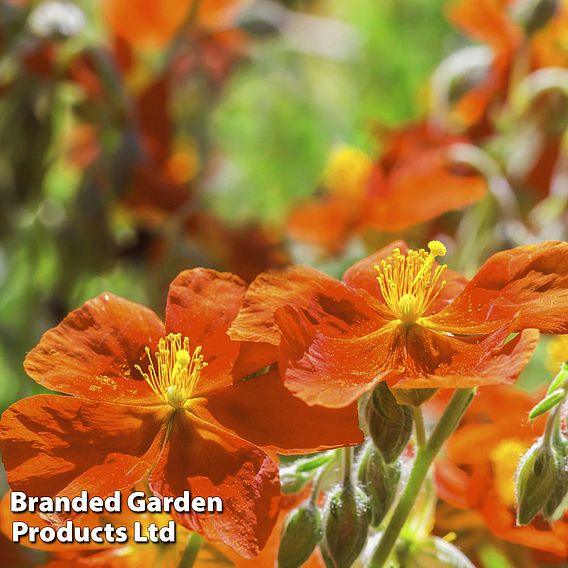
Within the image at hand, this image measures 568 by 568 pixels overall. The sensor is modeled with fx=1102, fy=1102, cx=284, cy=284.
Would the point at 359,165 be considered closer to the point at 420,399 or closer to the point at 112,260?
the point at 112,260

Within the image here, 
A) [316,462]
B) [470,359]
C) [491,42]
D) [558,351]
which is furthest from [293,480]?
[491,42]

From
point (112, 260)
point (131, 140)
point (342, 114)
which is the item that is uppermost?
point (342, 114)

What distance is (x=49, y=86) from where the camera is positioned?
115 cm

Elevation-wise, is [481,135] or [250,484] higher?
[481,135]

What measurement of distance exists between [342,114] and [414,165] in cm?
74

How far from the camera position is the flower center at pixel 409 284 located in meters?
0.62

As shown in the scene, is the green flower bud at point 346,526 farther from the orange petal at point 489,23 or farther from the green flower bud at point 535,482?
the orange petal at point 489,23

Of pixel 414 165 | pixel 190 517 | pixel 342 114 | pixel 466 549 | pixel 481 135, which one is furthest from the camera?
pixel 342 114

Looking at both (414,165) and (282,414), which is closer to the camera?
(282,414)

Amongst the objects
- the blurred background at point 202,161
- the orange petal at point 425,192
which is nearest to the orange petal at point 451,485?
the blurred background at point 202,161

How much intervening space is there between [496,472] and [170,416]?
23 cm

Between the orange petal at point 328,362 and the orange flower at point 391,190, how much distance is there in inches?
18.6

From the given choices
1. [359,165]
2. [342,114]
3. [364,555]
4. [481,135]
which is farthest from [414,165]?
[342,114]

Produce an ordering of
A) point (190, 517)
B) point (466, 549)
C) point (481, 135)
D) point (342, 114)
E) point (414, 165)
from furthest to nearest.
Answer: point (342, 114) → point (481, 135) → point (414, 165) → point (466, 549) → point (190, 517)
